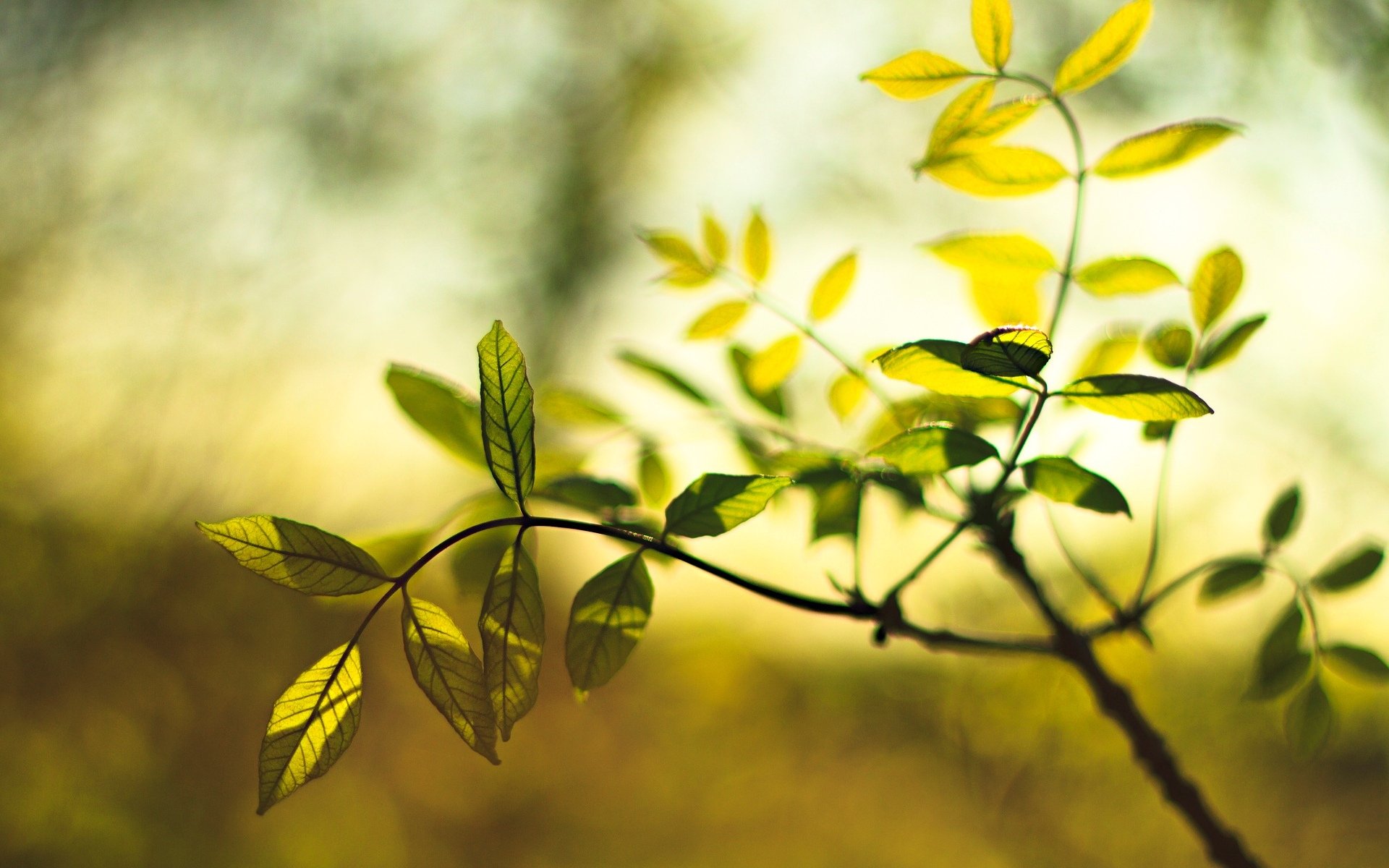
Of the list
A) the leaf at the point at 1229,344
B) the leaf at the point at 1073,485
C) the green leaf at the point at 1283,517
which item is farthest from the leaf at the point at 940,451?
the green leaf at the point at 1283,517

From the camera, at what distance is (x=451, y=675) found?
0.21 m

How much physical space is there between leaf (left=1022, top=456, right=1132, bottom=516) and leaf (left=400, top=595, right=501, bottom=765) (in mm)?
166

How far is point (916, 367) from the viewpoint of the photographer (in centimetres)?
21

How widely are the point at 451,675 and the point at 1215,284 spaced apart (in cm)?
30

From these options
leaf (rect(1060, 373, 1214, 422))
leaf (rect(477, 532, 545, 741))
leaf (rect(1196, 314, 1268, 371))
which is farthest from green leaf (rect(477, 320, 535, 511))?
leaf (rect(1196, 314, 1268, 371))

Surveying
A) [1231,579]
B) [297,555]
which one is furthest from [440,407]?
[1231,579]

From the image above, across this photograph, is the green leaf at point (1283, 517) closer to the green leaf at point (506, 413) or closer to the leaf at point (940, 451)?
the leaf at point (940, 451)

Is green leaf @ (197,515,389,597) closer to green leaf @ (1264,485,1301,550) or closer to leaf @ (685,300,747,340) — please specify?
leaf @ (685,300,747,340)

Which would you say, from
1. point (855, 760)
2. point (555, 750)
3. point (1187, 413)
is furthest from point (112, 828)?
point (1187, 413)

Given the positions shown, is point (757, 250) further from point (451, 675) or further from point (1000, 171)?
point (451, 675)

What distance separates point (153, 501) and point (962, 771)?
3.58ft

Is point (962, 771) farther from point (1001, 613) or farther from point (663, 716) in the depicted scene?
point (663, 716)

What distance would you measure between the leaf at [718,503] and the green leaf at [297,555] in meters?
0.08

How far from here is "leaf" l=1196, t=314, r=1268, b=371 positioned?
0.29 meters
